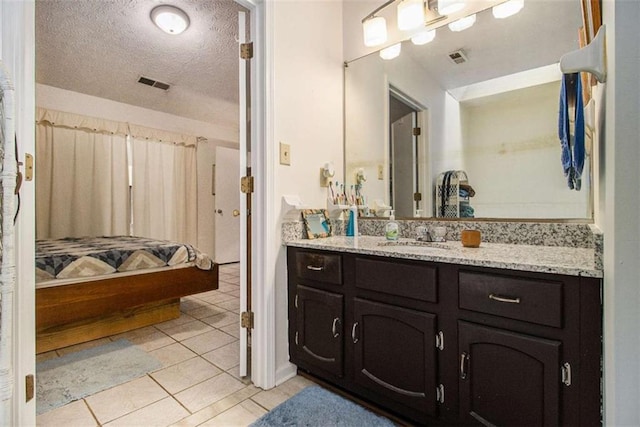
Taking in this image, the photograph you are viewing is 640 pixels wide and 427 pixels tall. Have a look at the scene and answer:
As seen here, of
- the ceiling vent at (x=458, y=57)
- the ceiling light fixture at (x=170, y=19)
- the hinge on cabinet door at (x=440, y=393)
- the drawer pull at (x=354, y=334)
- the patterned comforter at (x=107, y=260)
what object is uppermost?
the ceiling light fixture at (x=170, y=19)

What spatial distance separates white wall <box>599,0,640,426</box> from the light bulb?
4.94ft

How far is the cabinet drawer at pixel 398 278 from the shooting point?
3.82ft

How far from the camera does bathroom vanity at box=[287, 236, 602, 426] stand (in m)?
0.88

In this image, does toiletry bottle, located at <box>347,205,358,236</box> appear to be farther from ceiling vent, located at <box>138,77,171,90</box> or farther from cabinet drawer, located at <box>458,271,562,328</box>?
ceiling vent, located at <box>138,77,171,90</box>

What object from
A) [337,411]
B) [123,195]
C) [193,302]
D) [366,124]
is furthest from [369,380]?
[123,195]

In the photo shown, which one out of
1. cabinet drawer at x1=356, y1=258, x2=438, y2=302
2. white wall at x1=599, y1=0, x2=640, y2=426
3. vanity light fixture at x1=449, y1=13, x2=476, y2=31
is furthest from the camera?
vanity light fixture at x1=449, y1=13, x2=476, y2=31

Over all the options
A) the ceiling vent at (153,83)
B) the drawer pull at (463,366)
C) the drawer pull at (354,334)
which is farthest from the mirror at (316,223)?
the ceiling vent at (153,83)

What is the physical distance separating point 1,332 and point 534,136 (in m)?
2.03

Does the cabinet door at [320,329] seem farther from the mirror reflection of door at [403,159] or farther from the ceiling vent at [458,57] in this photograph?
the ceiling vent at [458,57]

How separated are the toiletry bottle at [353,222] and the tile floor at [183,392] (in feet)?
2.98

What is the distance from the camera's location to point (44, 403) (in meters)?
1.47

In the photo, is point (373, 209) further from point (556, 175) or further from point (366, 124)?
point (556, 175)

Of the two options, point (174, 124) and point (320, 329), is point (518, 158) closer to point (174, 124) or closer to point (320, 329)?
point (320, 329)

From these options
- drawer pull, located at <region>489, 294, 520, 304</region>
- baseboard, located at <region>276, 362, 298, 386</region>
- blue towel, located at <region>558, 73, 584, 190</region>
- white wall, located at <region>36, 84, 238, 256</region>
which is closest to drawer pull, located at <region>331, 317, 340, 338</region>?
baseboard, located at <region>276, 362, 298, 386</region>
